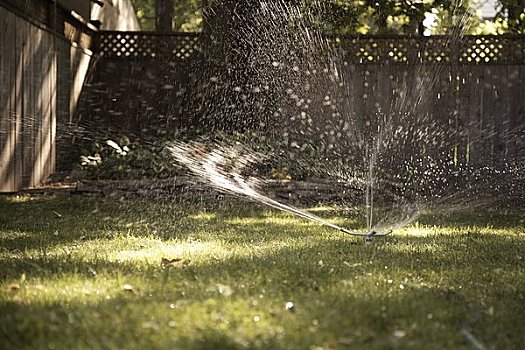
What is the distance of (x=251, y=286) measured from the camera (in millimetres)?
3203

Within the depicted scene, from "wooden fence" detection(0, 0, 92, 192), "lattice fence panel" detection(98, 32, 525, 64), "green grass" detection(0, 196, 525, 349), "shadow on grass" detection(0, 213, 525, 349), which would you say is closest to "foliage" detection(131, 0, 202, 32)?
"lattice fence panel" detection(98, 32, 525, 64)

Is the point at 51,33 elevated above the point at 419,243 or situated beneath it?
elevated above

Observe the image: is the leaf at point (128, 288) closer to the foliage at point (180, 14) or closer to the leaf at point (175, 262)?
the leaf at point (175, 262)

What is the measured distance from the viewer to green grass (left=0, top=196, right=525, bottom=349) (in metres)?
2.47

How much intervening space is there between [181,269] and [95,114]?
6.77 meters

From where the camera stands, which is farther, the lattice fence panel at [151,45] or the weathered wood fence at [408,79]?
the lattice fence panel at [151,45]

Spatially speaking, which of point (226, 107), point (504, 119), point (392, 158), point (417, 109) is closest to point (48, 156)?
point (226, 107)

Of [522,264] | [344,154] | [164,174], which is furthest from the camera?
[344,154]

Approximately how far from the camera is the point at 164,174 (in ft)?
25.4

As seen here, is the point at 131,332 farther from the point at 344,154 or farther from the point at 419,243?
the point at 344,154

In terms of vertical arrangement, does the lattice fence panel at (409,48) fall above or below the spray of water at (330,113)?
→ above

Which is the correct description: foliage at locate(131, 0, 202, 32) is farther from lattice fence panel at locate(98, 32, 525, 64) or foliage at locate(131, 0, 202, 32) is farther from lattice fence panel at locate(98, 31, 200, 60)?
lattice fence panel at locate(98, 32, 525, 64)

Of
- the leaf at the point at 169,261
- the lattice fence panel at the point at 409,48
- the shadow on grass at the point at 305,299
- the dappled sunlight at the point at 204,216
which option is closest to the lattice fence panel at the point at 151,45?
the lattice fence panel at the point at 409,48

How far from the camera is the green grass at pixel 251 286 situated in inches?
97.1
